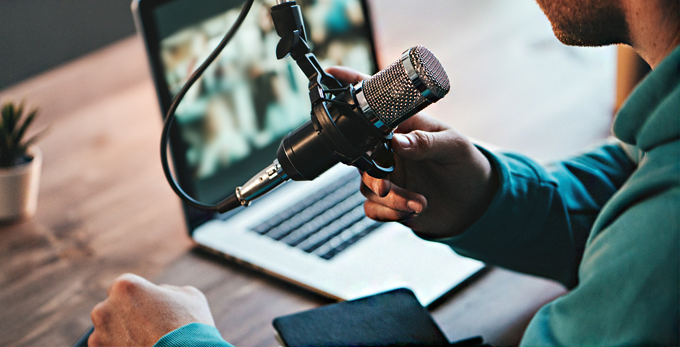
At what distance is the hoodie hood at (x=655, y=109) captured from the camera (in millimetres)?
418

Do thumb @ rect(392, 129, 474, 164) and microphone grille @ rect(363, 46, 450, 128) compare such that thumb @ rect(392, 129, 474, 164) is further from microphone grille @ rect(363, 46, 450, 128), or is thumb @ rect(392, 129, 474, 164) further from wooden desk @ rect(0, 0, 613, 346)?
wooden desk @ rect(0, 0, 613, 346)

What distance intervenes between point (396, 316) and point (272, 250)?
24cm

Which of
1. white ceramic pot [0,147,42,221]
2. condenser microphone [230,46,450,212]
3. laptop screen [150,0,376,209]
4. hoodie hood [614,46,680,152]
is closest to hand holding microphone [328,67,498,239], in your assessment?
condenser microphone [230,46,450,212]

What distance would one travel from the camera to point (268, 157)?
1.01 meters

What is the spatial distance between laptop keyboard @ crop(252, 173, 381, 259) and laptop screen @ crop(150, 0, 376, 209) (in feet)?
0.42

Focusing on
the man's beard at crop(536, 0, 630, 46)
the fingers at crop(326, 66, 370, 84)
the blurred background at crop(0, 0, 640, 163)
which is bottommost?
the blurred background at crop(0, 0, 640, 163)

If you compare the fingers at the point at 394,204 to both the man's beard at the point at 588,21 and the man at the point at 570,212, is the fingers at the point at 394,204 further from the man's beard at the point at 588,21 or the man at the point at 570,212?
the man's beard at the point at 588,21

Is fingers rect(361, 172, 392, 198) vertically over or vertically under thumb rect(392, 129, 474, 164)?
under

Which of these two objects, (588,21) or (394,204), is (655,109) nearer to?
(588,21)

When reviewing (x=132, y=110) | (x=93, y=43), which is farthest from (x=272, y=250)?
(x=93, y=43)

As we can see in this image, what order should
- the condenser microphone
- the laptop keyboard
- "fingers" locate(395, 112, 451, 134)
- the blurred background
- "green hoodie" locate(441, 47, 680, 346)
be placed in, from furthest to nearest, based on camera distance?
1. the blurred background
2. the laptop keyboard
3. "fingers" locate(395, 112, 451, 134)
4. the condenser microphone
5. "green hoodie" locate(441, 47, 680, 346)

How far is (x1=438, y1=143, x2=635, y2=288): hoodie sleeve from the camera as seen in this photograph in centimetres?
71

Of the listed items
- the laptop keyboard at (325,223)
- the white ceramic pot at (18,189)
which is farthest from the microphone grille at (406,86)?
the white ceramic pot at (18,189)

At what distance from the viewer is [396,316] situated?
2.15ft
